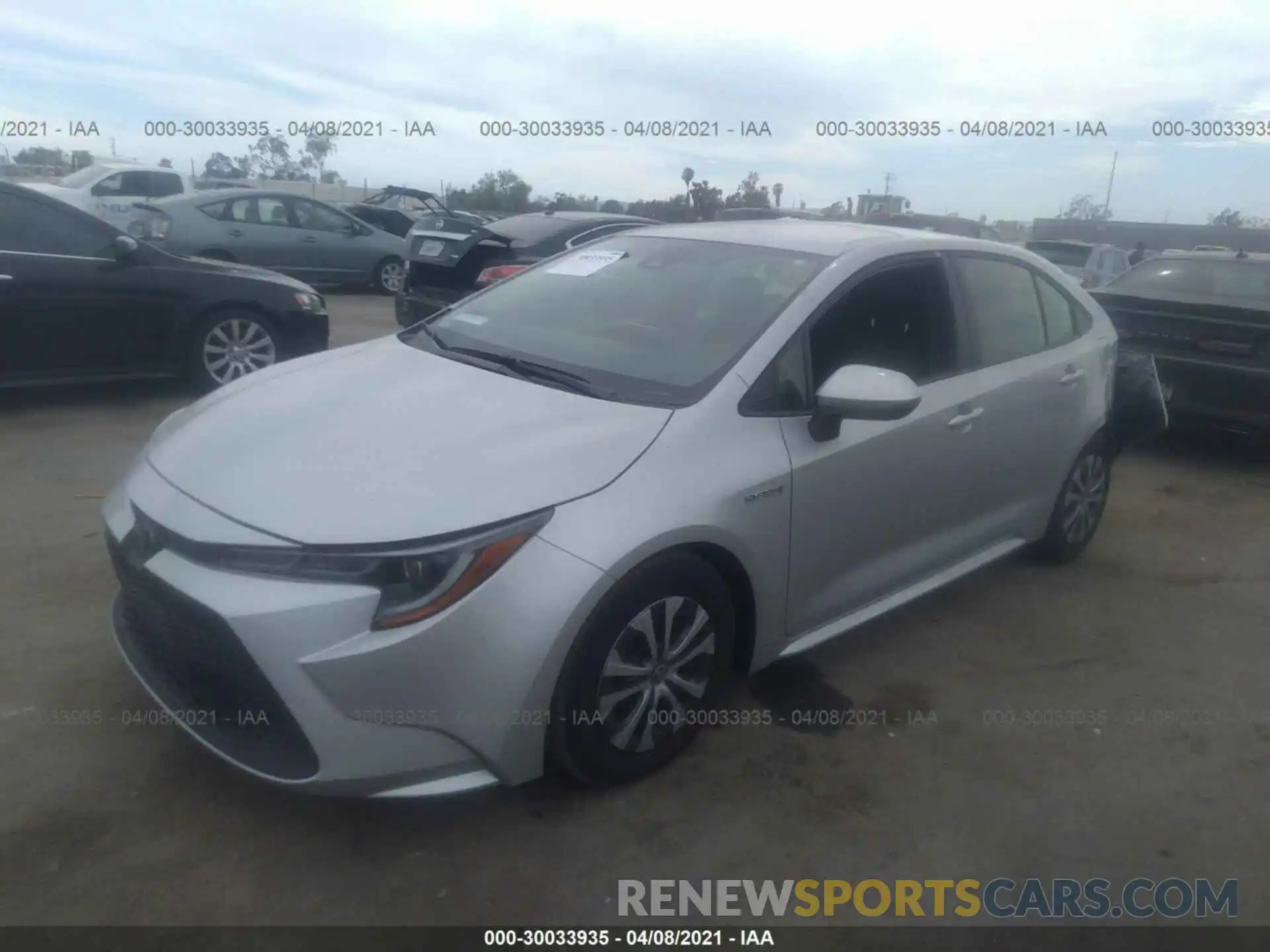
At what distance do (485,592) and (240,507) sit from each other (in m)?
0.66

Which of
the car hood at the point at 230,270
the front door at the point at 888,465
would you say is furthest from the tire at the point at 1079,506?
the car hood at the point at 230,270

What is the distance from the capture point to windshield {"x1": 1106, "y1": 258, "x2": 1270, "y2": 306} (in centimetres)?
666

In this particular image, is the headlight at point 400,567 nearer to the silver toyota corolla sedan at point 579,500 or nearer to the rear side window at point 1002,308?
the silver toyota corolla sedan at point 579,500

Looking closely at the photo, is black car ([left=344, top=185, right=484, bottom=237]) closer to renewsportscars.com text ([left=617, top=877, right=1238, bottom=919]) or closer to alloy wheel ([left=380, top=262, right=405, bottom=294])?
alloy wheel ([left=380, top=262, right=405, bottom=294])

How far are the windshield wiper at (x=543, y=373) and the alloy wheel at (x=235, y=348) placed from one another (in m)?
3.89

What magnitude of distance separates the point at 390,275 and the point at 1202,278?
10.2 m

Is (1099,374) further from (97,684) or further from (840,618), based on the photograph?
(97,684)

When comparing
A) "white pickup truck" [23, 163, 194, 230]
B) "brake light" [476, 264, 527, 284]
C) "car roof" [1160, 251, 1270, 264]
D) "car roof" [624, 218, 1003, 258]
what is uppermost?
"white pickup truck" [23, 163, 194, 230]

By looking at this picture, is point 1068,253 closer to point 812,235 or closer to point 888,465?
point 812,235

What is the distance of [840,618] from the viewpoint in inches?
133

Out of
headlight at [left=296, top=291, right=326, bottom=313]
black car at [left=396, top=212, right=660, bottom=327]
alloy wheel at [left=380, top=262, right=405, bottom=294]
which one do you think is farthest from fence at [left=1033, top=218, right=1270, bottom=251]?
headlight at [left=296, top=291, right=326, bottom=313]

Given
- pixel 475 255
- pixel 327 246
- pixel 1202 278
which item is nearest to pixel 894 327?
pixel 475 255

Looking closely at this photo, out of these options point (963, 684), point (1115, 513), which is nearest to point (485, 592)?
point (963, 684)

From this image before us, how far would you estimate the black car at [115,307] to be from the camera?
6.05 meters
